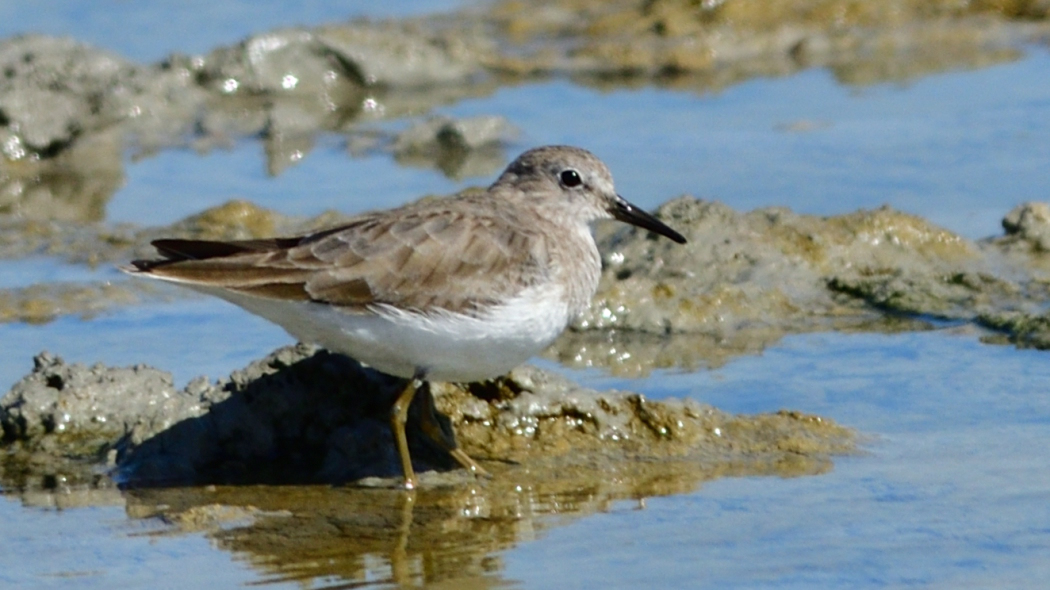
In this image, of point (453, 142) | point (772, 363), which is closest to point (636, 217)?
point (772, 363)

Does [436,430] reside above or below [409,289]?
below

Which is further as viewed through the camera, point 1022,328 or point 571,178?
point 1022,328

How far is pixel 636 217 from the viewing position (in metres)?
8.02

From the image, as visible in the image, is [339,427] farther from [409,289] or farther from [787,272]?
[787,272]

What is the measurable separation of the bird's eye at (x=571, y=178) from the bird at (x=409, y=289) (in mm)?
661

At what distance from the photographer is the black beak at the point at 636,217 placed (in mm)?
7941

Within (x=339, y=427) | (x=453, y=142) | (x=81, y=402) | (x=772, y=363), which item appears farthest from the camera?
(x=453, y=142)

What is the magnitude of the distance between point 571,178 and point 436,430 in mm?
1556

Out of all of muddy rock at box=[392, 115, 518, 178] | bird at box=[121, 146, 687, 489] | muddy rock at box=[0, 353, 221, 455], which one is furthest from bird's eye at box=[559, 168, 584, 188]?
muddy rock at box=[392, 115, 518, 178]

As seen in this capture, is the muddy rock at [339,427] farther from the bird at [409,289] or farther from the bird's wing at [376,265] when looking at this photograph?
the bird's wing at [376,265]

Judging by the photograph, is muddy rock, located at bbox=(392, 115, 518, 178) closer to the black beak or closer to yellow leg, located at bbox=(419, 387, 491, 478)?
the black beak

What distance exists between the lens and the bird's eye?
7.81 meters

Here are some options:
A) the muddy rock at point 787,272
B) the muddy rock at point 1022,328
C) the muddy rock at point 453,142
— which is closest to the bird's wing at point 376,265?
the muddy rock at point 787,272

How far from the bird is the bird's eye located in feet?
2.17
